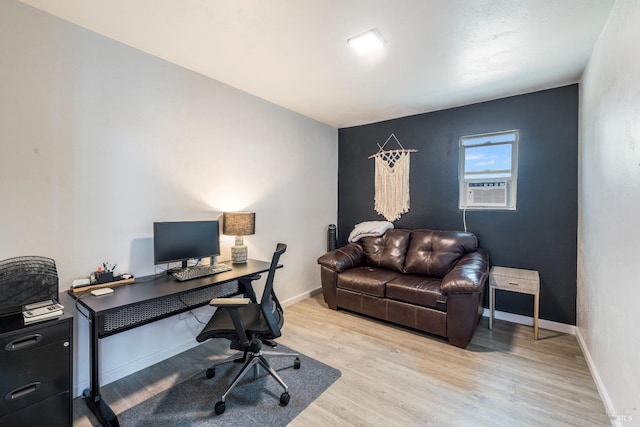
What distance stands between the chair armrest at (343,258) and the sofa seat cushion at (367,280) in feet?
0.28

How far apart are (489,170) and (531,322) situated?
1766 mm

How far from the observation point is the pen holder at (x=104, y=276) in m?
2.02

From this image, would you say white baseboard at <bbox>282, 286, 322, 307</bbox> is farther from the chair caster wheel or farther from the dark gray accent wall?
the chair caster wheel

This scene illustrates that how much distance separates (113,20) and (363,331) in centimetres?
335

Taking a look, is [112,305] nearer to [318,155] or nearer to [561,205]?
[318,155]

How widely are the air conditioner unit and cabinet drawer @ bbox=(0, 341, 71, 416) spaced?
3917 mm

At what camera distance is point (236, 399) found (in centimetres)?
196

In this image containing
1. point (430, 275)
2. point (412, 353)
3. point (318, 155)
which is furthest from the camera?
point (318, 155)

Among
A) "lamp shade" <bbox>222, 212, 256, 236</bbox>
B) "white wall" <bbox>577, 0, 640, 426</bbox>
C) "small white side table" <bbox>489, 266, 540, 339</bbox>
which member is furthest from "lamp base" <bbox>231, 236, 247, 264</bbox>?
"white wall" <bbox>577, 0, 640, 426</bbox>

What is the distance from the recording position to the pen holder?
2.02 m

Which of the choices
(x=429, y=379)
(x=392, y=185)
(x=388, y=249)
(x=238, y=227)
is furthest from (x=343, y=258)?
(x=429, y=379)

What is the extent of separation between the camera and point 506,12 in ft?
5.87

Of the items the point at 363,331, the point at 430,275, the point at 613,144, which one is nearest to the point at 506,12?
the point at 613,144

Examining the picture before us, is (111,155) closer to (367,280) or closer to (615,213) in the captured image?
(367,280)
